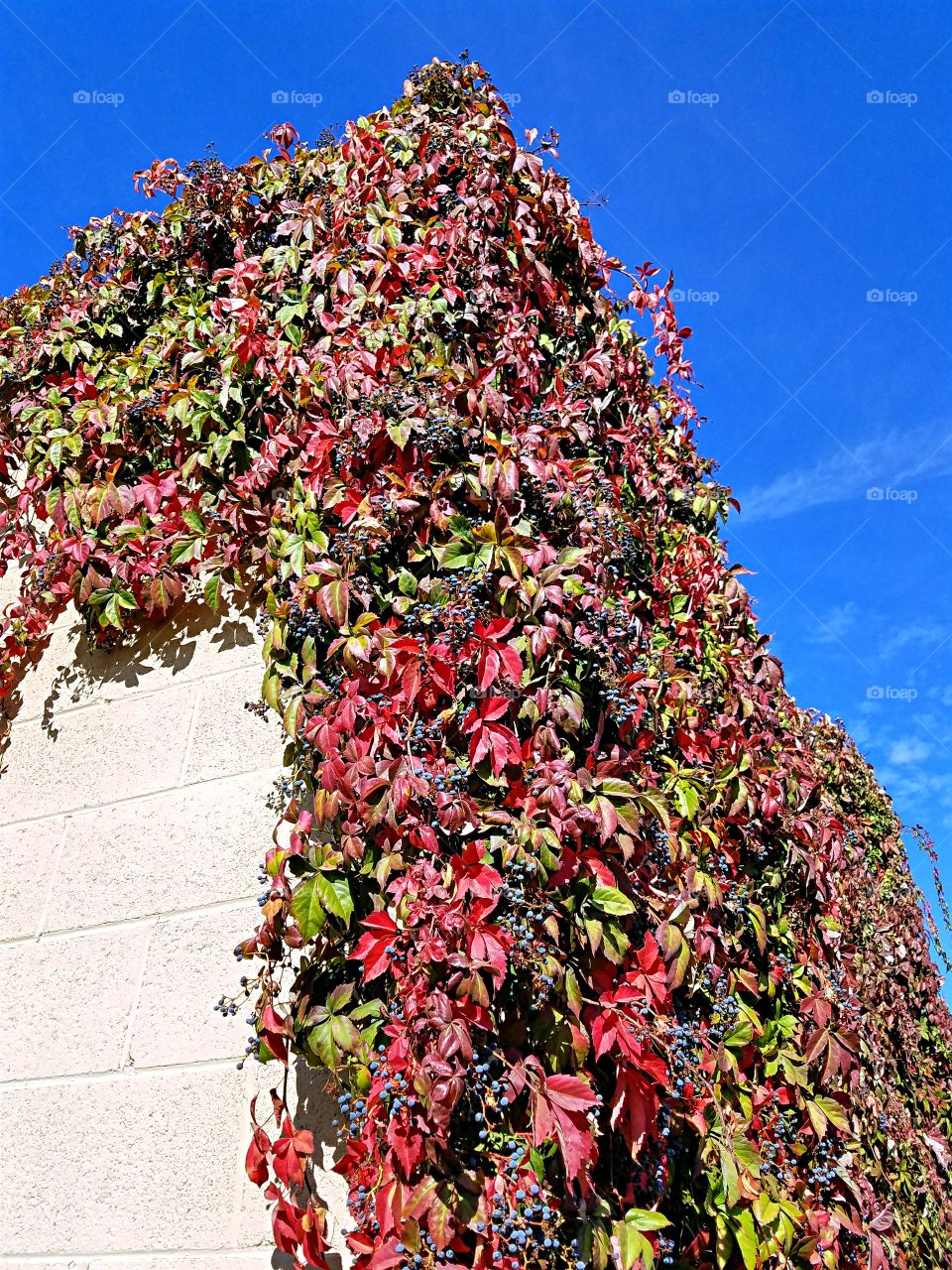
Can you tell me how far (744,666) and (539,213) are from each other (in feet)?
3.94

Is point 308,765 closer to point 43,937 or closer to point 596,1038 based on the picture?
point 596,1038

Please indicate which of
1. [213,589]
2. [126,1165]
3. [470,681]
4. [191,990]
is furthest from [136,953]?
[470,681]

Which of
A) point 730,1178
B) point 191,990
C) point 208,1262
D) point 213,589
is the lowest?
point 208,1262

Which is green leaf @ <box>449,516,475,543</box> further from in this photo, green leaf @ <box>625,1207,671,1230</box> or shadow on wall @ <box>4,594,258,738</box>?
green leaf @ <box>625,1207,671,1230</box>

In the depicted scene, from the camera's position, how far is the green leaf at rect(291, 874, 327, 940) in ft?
4.23

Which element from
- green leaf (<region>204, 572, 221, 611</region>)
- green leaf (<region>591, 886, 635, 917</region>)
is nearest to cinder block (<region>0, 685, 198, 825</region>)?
green leaf (<region>204, 572, 221, 611</region>)

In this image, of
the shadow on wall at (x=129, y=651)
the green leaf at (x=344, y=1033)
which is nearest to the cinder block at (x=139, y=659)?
the shadow on wall at (x=129, y=651)

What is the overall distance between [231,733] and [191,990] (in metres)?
0.46

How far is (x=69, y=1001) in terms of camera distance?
172cm

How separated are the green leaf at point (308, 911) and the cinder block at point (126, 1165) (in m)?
0.38

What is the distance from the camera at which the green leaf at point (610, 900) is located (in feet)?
3.99

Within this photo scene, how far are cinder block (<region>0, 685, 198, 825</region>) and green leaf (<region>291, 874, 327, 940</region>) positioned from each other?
0.59m

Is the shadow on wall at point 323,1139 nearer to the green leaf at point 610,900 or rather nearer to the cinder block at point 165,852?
the cinder block at point 165,852

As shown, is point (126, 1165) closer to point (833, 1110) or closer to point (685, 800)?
point (685, 800)
